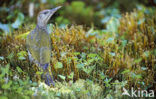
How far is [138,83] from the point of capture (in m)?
2.89

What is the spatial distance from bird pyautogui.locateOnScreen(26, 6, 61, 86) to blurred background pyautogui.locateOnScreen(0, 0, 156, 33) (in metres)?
1.94

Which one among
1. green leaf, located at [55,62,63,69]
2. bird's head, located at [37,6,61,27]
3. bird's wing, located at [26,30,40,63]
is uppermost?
bird's head, located at [37,6,61,27]

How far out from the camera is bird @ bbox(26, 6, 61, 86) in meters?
2.59

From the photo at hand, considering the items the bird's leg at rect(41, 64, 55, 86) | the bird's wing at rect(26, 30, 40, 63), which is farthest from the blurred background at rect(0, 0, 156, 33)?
the bird's leg at rect(41, 64, 55, 86)

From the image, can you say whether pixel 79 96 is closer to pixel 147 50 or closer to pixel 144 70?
pixel 144 70

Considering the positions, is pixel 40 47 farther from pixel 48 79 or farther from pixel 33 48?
pixel 48 79

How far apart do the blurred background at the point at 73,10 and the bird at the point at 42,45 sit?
6.35 feet

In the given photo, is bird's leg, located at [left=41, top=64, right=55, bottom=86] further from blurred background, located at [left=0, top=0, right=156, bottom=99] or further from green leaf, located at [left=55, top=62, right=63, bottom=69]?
green leaf, located at [left=55, top=62, right=63, bottom=69]

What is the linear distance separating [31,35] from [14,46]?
1.94 feet

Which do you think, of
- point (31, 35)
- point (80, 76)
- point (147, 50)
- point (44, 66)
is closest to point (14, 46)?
point (31, 35)

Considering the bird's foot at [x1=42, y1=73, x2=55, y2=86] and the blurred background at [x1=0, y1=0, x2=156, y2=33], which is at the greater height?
the blurred background at [x1=0, y1=0, x2=156, y2=33]

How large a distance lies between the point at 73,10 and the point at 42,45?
3129 mm

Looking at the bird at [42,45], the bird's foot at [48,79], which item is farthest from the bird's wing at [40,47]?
the bird's foot at [48,79]

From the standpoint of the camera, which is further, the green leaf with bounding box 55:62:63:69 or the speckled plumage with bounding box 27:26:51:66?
the green leaf with bounding box 55:62:63:69
